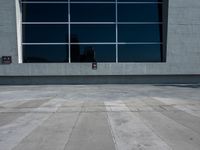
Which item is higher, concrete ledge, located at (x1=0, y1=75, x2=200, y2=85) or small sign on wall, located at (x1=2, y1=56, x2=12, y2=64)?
small sign on wall, located at (x1=2, y1=56, x2=12, y2=64)

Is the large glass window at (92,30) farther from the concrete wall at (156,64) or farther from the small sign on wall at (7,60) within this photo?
the small sign on wall at (7,60)

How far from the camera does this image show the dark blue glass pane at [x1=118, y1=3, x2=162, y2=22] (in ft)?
97.3

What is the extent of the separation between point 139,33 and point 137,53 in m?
1.89

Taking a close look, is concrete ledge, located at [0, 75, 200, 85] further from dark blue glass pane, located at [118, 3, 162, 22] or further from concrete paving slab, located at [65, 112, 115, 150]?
concrete paving slab, located at [65, 112, 115, 150]

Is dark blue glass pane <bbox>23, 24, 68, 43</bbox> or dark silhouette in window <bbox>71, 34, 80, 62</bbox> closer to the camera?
dark blue glass pane <bbox>23, 24, 68, 43</bbox>

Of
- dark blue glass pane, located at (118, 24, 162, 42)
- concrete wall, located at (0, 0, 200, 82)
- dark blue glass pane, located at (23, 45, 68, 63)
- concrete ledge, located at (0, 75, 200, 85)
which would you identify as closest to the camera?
concrete wall, located at (0, 0, 200, 82)

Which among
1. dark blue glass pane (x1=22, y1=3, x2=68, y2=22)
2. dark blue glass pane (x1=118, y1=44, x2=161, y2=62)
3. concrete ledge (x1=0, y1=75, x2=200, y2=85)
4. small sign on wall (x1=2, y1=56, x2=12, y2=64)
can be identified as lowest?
concrete ledge (x1=0, y1=75, x2=200, y2=85)

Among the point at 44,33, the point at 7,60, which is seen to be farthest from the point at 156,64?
the point at 7,60

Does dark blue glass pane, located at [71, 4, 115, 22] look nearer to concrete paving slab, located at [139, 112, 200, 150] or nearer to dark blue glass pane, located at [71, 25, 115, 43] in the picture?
dark blue glass pane, located at [71, 25, 115, 43]

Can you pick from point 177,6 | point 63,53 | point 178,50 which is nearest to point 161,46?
point 178,50

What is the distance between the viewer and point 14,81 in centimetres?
2848

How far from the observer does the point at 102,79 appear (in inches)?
1137

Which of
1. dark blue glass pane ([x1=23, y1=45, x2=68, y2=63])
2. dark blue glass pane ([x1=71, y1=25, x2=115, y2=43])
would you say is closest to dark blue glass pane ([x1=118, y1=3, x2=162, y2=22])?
dark blue glass pane ([x1=71, y1=25, x2=115, y2=43])

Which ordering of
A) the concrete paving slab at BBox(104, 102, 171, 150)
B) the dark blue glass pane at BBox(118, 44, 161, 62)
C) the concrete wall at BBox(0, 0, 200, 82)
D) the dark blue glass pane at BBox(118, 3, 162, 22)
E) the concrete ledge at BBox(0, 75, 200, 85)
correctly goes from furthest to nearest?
1. the dark blue glass pane at BBox(118, 3, 162, 22)
2. the dark blue glass pane at BBox(118, 44, 161, 62)
3. the concrete ledge at BBox(0, 75, 200, 85)
4. the concrete wall at BBox(0, 0, 200, 82)
5. the concrete paving slab at BBox(104, 102, 171, 150)
